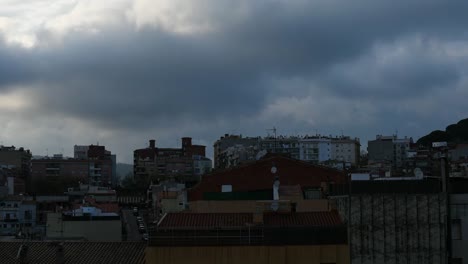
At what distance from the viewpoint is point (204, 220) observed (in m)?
28.0

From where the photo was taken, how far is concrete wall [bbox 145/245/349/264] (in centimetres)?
2609

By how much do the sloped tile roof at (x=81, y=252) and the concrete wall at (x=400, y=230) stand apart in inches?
421

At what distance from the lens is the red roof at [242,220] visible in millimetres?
26922

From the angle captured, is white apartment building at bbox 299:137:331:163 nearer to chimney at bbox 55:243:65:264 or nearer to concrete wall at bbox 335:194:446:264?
chimney at bbox 55:243:65:264

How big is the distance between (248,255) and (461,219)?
846 cm

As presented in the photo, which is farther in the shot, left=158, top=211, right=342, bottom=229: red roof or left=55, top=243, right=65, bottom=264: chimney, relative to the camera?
left=55, top=243, right=65, bottom=264: chimney

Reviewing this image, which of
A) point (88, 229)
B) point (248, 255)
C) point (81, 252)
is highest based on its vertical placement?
point (248, 255)

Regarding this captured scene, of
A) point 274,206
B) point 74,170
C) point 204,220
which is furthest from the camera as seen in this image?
point 74,170

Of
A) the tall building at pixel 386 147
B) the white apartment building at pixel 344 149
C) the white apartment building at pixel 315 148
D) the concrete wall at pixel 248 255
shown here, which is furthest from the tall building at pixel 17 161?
the concrete wall at pixel 248 255

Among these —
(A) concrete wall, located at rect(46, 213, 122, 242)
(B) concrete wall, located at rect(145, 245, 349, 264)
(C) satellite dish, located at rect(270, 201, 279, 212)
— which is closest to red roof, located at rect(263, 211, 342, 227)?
(C) satellite dish, located at rect(270, 201, 279, 212)

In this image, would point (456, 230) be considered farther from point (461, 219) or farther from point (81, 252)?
point (81, 252)

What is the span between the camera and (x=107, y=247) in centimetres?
3497

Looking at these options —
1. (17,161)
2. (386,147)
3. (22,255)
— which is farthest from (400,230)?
(17,161)

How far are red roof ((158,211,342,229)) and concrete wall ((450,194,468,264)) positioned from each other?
14.7 feet
